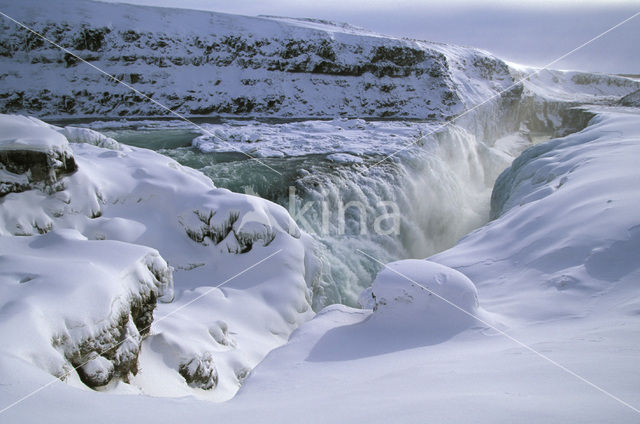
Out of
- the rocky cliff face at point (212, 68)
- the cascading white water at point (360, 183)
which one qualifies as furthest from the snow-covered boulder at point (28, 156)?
the rocky cliff face at point (212, 68)

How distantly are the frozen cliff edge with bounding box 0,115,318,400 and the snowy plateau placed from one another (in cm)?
2

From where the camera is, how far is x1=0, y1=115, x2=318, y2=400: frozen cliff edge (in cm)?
257

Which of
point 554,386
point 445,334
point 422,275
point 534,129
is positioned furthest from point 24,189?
point 534,129

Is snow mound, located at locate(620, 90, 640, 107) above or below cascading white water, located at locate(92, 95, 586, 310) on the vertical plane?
above

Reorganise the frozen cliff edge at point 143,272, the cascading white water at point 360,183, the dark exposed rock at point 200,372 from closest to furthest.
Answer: the frozen cliff edge at point 143,272 < the dark exposed rock at point 200,372 < the cascading white water at point 360,183

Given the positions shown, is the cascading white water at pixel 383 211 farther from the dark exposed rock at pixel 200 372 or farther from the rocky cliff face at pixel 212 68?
the rocky cliff face at pixel 212 68

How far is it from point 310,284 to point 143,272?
3284 millimetres

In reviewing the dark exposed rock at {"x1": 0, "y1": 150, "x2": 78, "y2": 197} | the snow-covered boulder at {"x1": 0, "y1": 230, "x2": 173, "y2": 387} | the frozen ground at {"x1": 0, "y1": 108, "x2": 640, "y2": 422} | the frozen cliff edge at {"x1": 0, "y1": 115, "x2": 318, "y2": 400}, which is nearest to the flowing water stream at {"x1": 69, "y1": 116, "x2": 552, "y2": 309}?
the frozen cliff edge at {"x1": 0, "y1": 115, "x2": 318, "y2": 400}

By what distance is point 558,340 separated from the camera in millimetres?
2723

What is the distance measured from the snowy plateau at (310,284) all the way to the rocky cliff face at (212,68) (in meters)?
17.8

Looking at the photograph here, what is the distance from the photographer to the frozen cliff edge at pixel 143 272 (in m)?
2.57

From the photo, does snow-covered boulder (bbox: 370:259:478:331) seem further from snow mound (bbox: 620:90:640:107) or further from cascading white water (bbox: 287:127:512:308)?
snow mound (bbox: 620:90:640:107)

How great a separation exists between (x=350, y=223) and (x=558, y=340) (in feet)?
23.3

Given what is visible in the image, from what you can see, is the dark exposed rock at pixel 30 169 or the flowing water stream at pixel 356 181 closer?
the dark exposed rock at pixel 30 169
